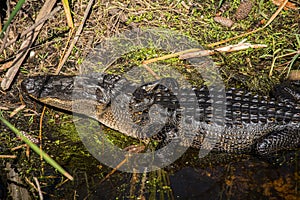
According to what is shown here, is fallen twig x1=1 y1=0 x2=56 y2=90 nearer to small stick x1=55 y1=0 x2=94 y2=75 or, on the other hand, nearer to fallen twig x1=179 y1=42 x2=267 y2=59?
small stick x1=55 y1=0 x2=94 y2=75

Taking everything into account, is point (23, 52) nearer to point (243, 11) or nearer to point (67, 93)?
point (67, 93)

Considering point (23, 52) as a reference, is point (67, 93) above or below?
below

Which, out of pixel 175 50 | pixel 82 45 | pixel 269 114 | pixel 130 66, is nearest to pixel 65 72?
pixel 82 45

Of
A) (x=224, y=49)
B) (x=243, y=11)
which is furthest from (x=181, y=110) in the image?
(x=243, y=11)

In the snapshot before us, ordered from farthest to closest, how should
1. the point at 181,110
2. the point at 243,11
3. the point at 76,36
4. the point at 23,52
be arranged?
the point at 243,11
the point at 76,36
the point at 23,52
the point at 181,110

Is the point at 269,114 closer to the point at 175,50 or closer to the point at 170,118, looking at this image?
the point at 170,118

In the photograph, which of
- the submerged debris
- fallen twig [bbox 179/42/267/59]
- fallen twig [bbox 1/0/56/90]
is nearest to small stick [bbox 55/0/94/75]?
fallen twig [bbox 1/0/56/90]

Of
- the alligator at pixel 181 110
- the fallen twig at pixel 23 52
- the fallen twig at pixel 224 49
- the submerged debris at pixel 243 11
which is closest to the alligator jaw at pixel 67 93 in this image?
the alligator at pixel 181 110

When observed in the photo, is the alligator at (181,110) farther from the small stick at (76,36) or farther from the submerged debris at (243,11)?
the submerged debris at (243,11)

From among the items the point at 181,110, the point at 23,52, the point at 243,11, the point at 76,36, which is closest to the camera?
the point at 181,110

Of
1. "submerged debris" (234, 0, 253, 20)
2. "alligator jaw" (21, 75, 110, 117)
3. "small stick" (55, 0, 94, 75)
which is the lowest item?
"alligator jaw" (21, 75, 110, 117)
